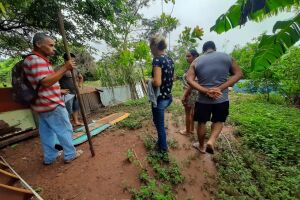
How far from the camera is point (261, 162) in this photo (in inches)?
168

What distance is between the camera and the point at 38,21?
493 cm

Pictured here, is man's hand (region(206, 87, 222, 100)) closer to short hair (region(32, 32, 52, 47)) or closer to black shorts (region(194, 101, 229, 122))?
black shorts (region(194, 101, 229, 122))

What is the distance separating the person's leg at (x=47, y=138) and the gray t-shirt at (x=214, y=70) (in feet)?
7.94

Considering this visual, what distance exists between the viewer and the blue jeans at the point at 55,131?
316 centimetres

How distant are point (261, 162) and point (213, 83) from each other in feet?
6.61

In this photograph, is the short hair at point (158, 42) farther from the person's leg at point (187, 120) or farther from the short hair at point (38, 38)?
the person's leg at point (187, 120)

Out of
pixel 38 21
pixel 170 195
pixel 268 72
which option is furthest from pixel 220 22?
pixel 268 72

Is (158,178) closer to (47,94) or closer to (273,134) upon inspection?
(47,94)

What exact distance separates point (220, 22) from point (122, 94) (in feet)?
21.6

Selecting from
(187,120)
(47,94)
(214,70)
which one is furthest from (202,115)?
(47,94)

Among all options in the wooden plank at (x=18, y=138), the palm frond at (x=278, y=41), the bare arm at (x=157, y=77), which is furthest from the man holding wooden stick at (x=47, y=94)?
the palm frond at (x=278, y=41)

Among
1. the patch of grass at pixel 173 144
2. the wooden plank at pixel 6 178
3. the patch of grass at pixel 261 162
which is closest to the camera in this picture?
the wooden plank at pixel 6 178

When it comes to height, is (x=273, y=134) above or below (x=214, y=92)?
below

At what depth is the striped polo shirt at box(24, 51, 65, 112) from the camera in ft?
9.66
